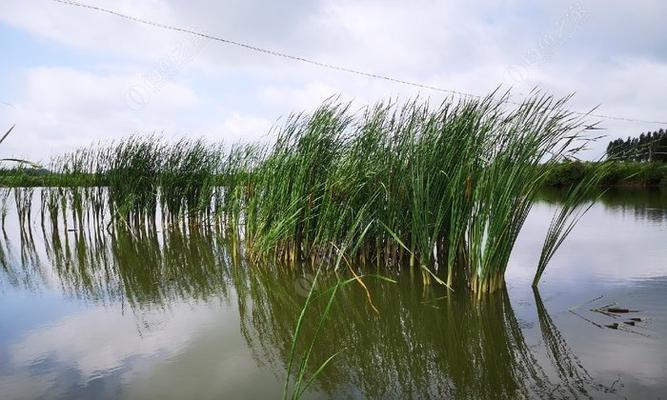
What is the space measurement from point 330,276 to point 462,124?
7.62 ft

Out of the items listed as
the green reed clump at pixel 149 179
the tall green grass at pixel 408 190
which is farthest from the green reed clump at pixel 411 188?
the green reed clump at pixel 149 179

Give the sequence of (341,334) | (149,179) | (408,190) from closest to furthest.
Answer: (341,334), (408,190), (149,179)

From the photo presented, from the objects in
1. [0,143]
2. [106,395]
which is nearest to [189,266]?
[106,395]

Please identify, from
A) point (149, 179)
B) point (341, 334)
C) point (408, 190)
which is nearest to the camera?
point (341, 334)

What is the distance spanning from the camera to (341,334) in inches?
A: 144

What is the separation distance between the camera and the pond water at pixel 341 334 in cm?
280

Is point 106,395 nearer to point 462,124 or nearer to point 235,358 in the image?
point 235,358

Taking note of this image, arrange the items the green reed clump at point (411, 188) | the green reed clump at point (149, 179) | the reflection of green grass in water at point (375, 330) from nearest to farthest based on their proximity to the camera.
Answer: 1. the reflection of green grass in water at point (375, 330)
2. the green reed clump at point (411, 188)
3. the green reed clump at point (149, 179)

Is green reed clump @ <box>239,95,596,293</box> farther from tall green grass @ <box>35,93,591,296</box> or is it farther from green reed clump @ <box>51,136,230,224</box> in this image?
green reed clump @ <box>51,136,230,224</box>

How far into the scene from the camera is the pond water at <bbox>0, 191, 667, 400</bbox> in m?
2.80

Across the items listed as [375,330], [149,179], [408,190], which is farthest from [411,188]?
[149,179]

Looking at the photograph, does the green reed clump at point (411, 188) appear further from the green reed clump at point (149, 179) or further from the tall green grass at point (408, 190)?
the green reed clump at point (149, 179)

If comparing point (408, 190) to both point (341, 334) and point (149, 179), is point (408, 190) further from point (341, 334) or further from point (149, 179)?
point (149, 179)

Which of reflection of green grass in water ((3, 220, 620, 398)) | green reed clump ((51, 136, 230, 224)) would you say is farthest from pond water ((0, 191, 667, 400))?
green reed clump ((51, 136, 230, 224))
